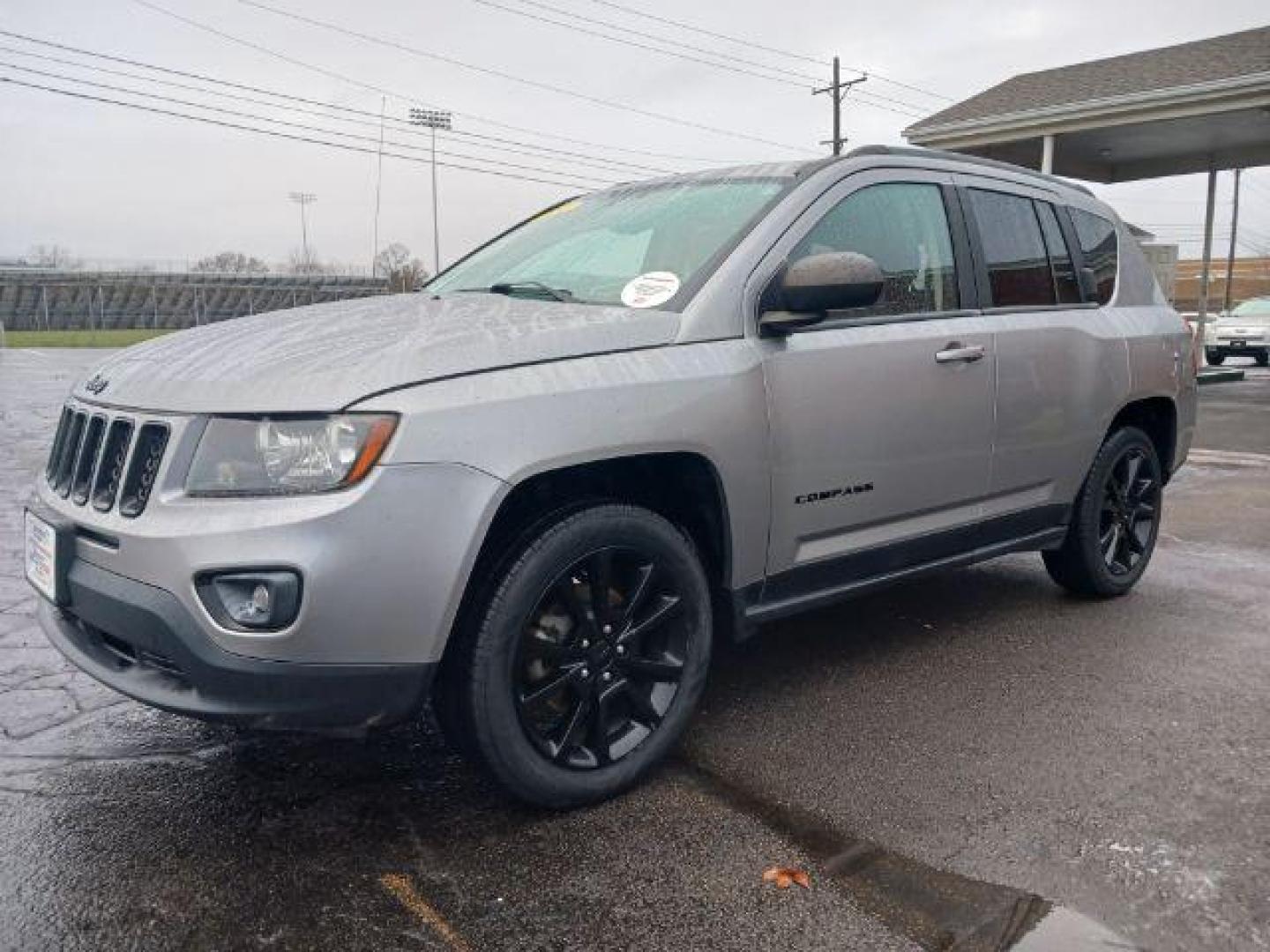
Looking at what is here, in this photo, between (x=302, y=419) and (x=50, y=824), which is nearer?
(x=302, y=419)

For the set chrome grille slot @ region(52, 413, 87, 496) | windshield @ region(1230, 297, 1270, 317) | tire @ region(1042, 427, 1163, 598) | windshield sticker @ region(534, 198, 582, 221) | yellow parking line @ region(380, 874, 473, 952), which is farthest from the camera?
windshield @ region(1230, 297, 1270, 317)

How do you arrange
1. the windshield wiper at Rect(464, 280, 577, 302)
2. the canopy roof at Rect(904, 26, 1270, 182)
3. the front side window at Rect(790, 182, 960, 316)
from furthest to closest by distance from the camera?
the canopy roof at Rect(904, 26, 1270, 182) < the front side window at Rect(790, 182, 960, 316) < the windshield wiper at Rect(464, 280, 577, 302)

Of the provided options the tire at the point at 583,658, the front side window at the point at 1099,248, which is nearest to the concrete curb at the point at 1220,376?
the front side window at the point at 1099,248

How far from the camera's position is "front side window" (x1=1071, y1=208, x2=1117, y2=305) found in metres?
4.55

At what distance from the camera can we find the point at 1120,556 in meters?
4.80

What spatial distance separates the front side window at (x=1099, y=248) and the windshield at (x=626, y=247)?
186cm

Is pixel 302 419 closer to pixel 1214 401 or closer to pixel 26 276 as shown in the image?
pixel 1214 401

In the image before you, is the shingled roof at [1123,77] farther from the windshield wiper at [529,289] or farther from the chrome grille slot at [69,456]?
the chrome grille slot at [69,456]

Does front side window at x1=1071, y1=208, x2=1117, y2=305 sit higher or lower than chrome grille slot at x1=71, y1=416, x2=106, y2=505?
higher

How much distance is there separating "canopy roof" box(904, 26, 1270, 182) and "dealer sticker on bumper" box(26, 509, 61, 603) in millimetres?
16554

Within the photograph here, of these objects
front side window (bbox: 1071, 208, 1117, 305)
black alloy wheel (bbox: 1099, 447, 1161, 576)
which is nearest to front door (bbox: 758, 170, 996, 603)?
front side window (bbox: 1071, 208, 1117, 305)

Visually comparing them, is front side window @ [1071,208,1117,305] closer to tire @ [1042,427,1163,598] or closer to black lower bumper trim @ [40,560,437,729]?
tire @ [1042,427,1163,598]

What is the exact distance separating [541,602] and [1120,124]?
17123mm

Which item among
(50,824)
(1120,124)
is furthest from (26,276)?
(50,824)
